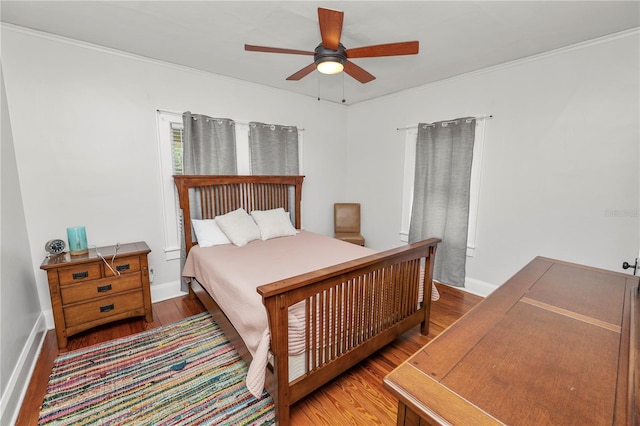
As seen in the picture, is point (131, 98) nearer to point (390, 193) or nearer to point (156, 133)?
point (156, 133)

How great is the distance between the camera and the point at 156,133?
2900mm

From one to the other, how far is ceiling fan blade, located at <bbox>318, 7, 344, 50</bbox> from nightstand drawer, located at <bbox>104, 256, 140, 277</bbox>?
94.5 inches

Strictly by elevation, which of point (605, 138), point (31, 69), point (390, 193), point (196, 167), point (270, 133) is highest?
point (31, 69)

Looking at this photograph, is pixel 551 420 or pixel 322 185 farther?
pixel 322 185

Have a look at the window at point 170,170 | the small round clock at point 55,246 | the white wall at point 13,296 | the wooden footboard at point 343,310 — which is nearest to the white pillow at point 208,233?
the window at point 170,170

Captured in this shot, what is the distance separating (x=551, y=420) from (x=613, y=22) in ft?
9.66

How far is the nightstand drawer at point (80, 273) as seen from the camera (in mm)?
2201

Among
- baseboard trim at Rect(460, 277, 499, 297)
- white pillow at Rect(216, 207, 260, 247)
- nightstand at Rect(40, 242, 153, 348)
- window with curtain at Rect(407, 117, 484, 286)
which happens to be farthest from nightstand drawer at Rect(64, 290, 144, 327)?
baseboard trim at Rect(460, 277, 499, 297)

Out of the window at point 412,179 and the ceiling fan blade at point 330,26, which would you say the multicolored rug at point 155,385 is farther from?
the window at point 412,179

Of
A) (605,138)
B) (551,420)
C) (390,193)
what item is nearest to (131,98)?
(390,193)

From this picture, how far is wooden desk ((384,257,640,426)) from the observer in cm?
71

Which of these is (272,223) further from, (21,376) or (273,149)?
(21,376)

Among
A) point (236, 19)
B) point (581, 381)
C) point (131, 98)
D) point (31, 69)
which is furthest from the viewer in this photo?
point (131, 98)

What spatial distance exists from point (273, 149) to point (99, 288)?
236 cm
